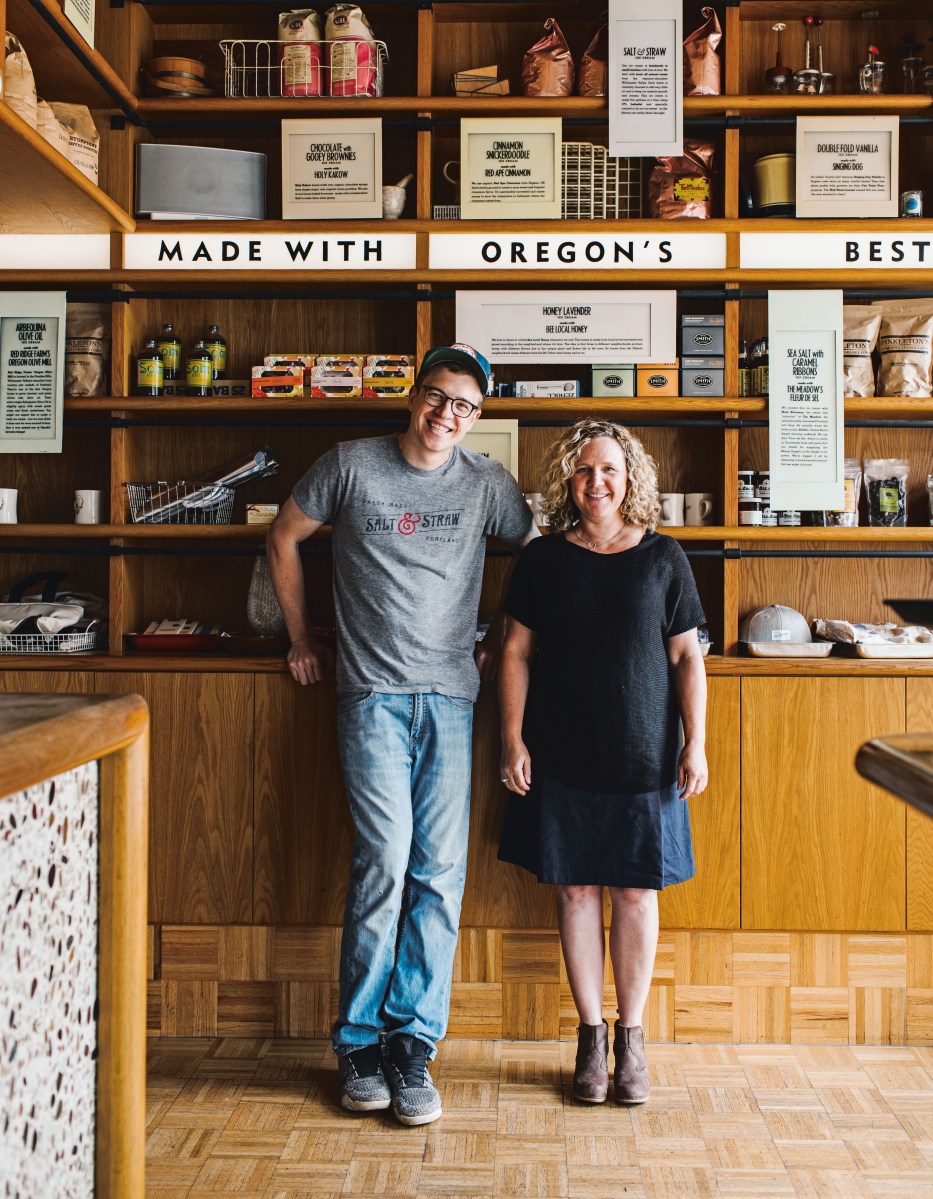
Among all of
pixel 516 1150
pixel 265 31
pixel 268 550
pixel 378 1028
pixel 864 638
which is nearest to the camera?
pixel 516 1150

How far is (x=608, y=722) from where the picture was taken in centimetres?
239

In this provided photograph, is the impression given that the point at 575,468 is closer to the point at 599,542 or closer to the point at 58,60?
the point at 599,542

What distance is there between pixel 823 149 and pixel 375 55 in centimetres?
128

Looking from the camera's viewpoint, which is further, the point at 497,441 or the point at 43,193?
the point at 497,441

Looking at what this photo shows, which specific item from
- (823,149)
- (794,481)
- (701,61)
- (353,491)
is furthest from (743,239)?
(353,491)

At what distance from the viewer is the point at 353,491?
2.54 m

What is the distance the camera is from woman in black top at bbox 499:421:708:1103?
94.3 inches

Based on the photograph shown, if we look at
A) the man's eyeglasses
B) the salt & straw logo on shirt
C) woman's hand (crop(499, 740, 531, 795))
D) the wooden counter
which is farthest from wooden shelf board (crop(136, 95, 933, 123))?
the wooden counter

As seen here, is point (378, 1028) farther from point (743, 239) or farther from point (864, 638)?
point (743, 239)

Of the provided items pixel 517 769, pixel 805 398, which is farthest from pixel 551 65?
pixel 517 769

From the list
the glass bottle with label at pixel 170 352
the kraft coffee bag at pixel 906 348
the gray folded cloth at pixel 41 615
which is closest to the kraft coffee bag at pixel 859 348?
the kraft coffee bag at pixel 906 348

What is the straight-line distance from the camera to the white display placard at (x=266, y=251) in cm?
295

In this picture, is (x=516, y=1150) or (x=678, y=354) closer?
(x=516, y=1150)

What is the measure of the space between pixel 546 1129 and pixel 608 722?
90 cm
